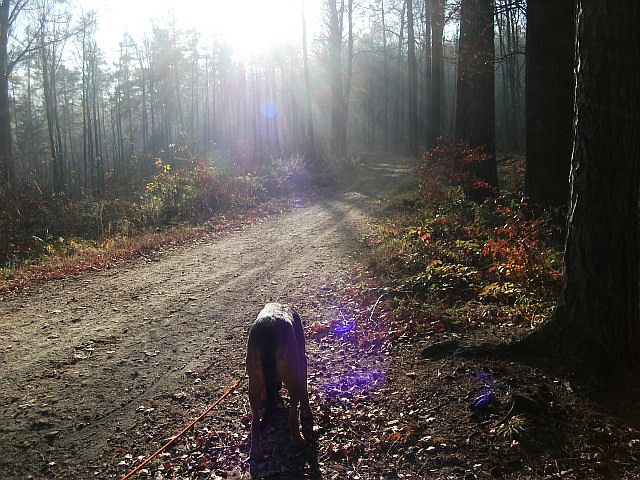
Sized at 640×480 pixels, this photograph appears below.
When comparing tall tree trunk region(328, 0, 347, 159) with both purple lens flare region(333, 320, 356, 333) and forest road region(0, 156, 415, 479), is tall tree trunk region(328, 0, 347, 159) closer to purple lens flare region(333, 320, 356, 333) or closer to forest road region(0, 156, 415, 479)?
forest road region(0, 156, 415, 479)

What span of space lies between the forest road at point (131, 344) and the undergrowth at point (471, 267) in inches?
51.6

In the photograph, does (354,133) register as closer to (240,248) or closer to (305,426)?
(240,248)

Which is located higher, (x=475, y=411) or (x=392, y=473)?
(x=475, y=411)

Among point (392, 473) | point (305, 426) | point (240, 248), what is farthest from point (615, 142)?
point (240, 248)

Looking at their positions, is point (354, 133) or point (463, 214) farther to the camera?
point (354, 133)

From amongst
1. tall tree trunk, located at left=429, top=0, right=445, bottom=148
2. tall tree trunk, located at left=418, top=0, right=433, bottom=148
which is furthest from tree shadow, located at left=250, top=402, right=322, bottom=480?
tall tree trunk, located at left=429, top=0, right=445, bottom=148

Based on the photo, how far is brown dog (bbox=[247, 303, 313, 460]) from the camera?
364 centimetres

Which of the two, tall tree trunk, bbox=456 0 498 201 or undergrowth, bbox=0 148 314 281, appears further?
undergrowth, bbox=0 148 314 281

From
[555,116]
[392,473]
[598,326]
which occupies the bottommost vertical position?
[392,473]

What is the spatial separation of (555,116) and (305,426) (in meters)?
6.03

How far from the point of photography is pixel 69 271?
9.30 metres

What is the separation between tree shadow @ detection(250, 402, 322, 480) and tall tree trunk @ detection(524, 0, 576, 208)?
5454 mm

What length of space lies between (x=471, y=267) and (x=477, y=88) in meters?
5.58

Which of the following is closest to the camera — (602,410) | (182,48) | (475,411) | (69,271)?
(602,410)
